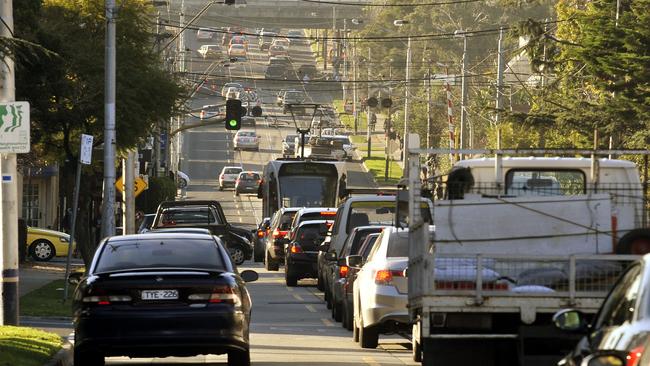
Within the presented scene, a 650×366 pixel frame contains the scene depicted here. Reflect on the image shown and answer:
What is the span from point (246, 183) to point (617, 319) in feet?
259

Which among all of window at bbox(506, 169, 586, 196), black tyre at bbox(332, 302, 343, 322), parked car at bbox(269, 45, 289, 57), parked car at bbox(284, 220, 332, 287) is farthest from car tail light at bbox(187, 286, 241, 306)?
parked car at bbox(269, 45, 289, 57)

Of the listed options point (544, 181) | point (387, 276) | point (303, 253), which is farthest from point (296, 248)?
point (544, 181)

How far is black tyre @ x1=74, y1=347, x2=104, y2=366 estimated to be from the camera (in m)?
15.0

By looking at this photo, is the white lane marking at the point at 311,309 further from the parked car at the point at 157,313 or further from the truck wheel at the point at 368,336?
the parked car at the point at 157,313

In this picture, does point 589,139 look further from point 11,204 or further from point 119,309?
point 119,309

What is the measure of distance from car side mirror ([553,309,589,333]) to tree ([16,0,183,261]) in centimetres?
2196

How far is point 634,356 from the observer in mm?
8078

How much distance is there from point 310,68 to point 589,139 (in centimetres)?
10029

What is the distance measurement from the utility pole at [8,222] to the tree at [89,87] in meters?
11.2

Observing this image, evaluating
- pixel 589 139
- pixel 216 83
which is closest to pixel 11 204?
pixel 589 139

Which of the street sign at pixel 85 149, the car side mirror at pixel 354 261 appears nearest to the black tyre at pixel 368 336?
the car side mirror at pixel 354 261

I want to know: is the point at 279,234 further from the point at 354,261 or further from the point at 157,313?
the point at 157,313

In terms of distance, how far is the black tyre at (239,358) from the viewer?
50.5 feet

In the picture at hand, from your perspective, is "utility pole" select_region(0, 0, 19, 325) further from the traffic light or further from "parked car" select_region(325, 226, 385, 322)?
the traffic light
